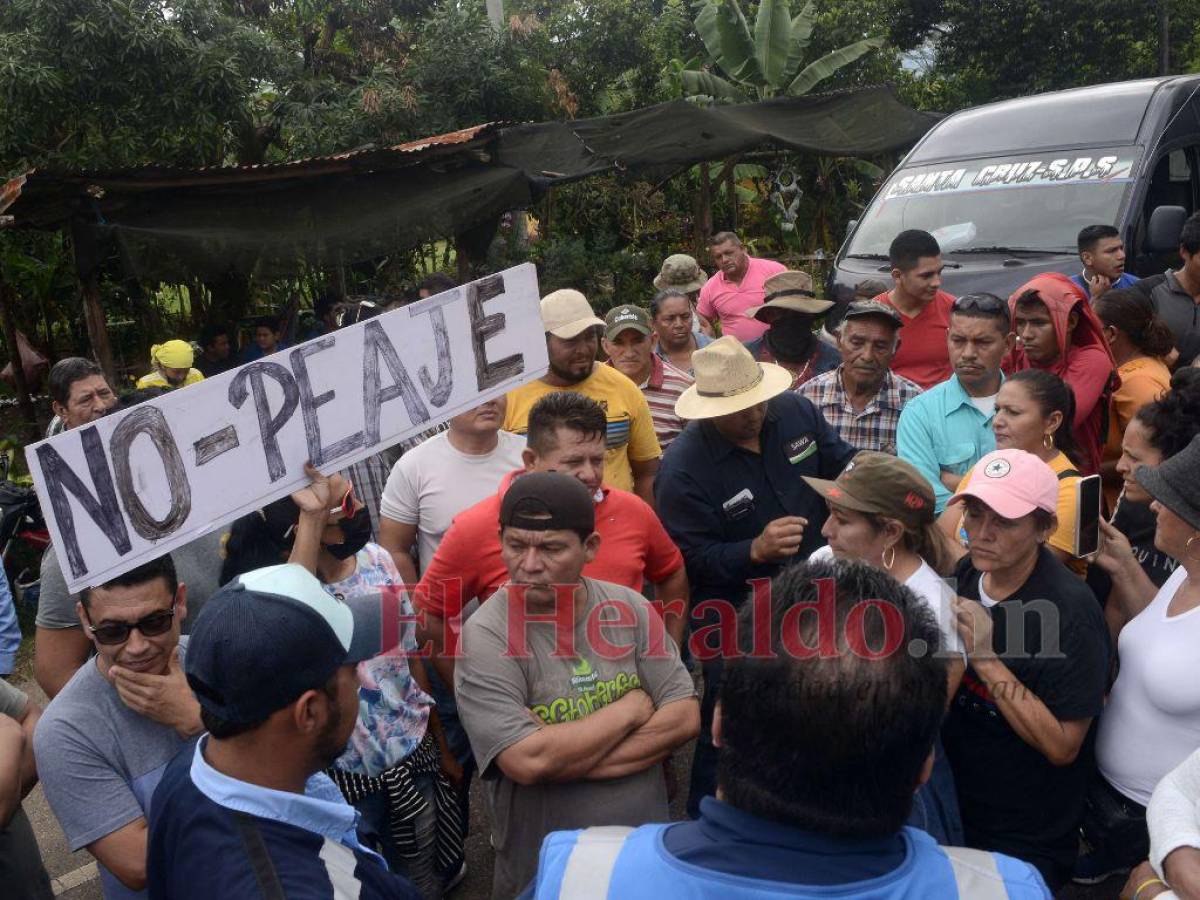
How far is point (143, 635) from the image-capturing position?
8.07ft

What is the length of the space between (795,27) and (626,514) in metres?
15.2

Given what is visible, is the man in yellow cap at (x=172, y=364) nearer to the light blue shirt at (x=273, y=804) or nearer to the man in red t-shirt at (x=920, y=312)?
the man in red t-shirt at (x=920, y=312)

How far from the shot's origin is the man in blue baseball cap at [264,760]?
5.61 feet

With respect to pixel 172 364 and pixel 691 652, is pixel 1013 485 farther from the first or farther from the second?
pixel 172 364

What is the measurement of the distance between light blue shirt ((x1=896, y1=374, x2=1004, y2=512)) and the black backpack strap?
110 inches

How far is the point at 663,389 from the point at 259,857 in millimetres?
3661

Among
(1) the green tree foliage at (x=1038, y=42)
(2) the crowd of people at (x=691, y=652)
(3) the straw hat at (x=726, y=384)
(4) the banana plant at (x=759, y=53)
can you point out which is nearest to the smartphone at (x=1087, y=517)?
(2) the crowd of people at (x=691, y=652)

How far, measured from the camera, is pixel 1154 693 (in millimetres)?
2574

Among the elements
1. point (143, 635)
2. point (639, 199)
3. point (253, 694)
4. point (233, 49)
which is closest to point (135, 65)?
point (233, 49)

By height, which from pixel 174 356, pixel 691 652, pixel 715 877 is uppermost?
pixel 715 877

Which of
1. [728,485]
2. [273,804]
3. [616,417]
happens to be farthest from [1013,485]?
[273,804]

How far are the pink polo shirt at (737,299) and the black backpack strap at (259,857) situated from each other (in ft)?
18.9

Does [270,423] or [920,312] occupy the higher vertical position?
[270,423]

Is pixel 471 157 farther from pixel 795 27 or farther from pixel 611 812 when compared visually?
pixel 795 27
